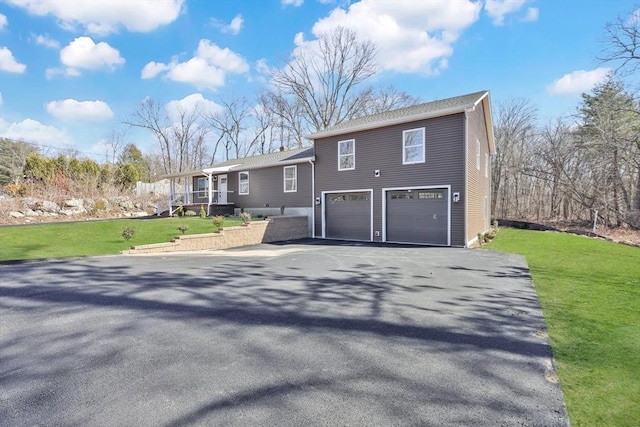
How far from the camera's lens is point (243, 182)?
1983cm

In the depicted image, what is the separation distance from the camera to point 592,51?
46.2ft

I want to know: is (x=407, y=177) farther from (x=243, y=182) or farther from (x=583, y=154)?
(x=583, y=154)

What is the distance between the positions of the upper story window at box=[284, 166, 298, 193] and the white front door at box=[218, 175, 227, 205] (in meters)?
5.15

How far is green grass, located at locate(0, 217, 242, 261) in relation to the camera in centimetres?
971

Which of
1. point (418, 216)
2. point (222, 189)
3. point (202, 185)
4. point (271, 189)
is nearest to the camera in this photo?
point (418, 216)

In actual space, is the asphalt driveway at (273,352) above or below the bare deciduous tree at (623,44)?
below

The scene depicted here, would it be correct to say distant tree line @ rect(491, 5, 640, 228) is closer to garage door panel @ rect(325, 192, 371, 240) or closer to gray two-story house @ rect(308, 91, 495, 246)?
gray two-story house @ rect(308, 91, 495, 246)

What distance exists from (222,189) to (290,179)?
601 cm

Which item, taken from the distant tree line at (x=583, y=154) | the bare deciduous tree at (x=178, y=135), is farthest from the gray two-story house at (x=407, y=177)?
the bare deciduous tree at (x=178, y=135)

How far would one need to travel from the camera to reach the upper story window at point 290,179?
56.1 feet

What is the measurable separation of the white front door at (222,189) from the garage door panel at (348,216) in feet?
26.2

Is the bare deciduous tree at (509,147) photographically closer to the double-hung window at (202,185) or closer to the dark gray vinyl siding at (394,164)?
the dark gray vinyl siding at (394,164)

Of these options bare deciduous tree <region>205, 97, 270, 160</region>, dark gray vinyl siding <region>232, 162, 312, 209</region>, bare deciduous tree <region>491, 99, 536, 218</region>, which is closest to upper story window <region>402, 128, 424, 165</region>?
dark gray vinyl siding <region>232, 162, 312, 209</region>

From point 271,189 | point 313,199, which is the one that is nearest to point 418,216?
point 313,199
